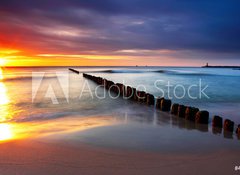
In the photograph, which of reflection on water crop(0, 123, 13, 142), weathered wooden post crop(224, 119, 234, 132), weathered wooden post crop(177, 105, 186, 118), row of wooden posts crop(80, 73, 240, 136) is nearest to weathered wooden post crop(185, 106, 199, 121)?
row of wooden posts crop(80, 73, 240, 136)

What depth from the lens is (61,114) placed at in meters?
9.48

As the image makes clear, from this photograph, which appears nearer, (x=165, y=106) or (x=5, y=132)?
(x=5, y=132)

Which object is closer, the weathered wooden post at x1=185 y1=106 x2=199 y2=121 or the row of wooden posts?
the row of wooden posts

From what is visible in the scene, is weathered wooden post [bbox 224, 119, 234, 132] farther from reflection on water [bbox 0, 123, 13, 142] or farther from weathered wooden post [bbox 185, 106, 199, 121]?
reflection on water [bbox 0, 123, 13, 142]

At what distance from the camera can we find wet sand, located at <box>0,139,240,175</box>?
13.2 ft

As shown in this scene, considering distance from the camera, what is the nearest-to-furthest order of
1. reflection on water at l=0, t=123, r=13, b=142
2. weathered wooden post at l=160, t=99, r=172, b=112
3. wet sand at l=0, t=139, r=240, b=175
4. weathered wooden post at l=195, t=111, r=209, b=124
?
wet sand at l=0, t=139, r=240, b=175
reflection on water at l=0, t=123, r=13, b=142
weathered wooden post at l=195, t=111, r=209, b=124
weathered wooden post at l=160, t=99, r=172, b=112

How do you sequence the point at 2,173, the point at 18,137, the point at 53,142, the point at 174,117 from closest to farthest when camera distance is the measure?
the point at 2,173 → the point at 53,142 → the point at 18,137 → the point at 174,117

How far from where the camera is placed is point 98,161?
14.4 ft

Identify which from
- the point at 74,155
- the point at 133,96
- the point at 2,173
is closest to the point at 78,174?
the point at 74,155

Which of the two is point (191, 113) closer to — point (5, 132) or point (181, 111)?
point (181, 111)

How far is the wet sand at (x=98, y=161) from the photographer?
4012 mm

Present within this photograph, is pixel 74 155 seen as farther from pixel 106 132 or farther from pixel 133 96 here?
pixel 133 96

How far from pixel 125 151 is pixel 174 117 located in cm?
424

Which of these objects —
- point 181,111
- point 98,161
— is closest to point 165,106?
point 181,111
